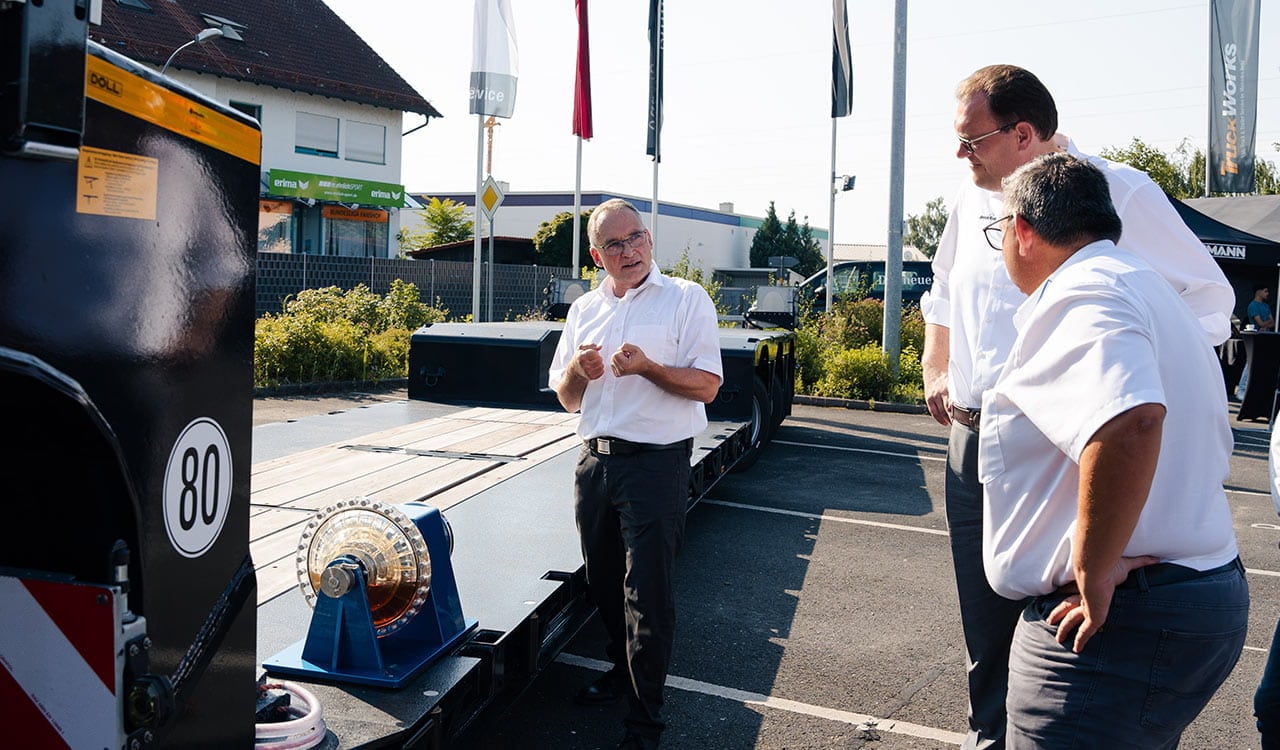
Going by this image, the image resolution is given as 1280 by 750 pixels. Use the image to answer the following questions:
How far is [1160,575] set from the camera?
83.0 inches

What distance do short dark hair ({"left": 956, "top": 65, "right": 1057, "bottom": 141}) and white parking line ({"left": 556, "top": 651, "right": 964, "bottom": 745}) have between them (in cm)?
222

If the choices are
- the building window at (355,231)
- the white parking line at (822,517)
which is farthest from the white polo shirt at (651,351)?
the building window at (355,231)

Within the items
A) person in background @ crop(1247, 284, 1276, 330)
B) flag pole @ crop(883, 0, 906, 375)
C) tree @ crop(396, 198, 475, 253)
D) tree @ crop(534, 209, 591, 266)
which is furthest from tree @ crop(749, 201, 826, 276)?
flag pole @ crop(883, 0, 906, 375)

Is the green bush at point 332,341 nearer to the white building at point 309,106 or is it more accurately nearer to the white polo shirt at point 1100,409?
the white polo shirt at point 1100,409

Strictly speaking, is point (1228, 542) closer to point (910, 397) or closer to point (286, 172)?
point (910, 397)

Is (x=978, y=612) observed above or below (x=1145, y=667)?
below

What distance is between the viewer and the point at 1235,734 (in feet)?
13.6

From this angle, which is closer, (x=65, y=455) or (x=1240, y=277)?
(x=65, y=455)

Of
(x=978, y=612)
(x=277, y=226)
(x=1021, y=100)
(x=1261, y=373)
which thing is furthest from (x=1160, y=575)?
(x=277, y=226)

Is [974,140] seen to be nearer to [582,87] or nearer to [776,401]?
[776,401]

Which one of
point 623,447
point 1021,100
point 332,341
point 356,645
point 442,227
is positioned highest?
point 442,227

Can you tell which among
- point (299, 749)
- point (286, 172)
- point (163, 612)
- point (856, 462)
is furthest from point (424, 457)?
point (286, 172)

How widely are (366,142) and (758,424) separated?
3296 centimetres

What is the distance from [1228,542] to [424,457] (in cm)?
440
